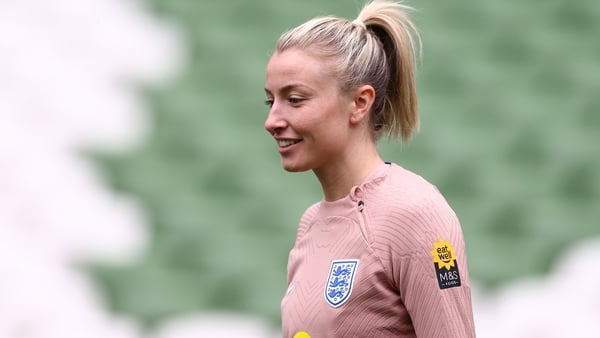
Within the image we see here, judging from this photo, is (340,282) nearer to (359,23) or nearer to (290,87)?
(290,87)

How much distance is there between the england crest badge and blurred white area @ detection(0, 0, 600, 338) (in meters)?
1.88

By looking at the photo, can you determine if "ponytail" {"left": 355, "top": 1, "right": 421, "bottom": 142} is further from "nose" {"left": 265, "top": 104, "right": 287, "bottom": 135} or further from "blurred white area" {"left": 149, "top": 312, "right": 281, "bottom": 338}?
"blurred white area" {"left": 149, "top": 312, "right": 281, "bottom": 338}

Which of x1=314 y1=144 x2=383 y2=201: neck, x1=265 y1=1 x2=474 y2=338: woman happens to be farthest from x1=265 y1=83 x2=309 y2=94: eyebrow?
x1=314 y1=144 x2=383 y2=201: neck

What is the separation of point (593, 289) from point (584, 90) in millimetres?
1029

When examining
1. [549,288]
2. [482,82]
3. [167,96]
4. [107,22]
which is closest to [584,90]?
[482,82]

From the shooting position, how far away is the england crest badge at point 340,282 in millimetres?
1767

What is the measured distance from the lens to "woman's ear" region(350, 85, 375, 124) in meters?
1.89

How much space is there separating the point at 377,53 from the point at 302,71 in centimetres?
15

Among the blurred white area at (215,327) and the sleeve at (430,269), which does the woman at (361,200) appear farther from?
the blurred white area at (215,327)

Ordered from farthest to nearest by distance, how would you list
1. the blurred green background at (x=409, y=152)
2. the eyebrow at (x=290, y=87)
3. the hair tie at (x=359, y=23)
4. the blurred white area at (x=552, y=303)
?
the blurred green background at (x=409, y=152) < the blurred white area at (x=552, y=303) < the hair tie at (x=359, y=23) < the eyebrow at (x=290, y=87)

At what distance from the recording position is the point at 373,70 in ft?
6.29

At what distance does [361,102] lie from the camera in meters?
1.90

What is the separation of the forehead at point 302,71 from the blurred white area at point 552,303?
1899 millimetres

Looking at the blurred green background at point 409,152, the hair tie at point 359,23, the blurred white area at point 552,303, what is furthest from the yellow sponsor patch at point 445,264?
the blurred green background at point 409,152
